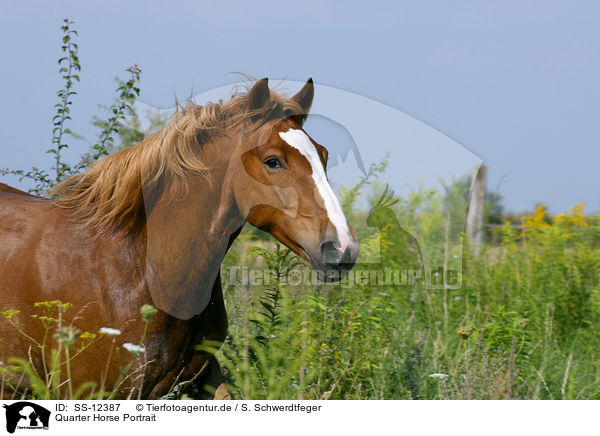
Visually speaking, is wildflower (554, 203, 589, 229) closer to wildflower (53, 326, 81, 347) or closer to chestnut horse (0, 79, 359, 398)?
chestnut horse (0, 79, 359, 398)

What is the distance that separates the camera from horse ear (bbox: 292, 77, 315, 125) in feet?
10.2

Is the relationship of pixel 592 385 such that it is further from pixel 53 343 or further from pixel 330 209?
pixel 53 343

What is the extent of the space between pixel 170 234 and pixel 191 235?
0.40 ft

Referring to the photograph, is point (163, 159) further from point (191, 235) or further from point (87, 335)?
point (87, 335)

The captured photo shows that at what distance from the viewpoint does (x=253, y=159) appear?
2.80 metres

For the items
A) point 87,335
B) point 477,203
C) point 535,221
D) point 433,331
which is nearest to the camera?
point 87,335

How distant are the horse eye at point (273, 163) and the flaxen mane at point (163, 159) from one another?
10.0 inches

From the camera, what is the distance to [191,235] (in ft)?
9.50

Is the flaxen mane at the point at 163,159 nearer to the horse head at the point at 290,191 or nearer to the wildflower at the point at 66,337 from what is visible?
the horse head at the point at 290,191

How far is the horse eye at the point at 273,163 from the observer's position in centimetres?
277
